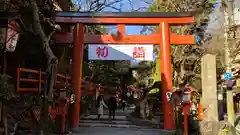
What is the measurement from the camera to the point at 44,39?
35.3 ft

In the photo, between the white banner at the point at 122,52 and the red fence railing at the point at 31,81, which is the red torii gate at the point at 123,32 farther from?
the red fence railing at the point at 31,81

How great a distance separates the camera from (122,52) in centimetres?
1692

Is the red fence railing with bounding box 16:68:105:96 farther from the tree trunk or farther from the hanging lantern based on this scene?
the tree trunk

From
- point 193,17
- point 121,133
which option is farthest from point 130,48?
point 121,133

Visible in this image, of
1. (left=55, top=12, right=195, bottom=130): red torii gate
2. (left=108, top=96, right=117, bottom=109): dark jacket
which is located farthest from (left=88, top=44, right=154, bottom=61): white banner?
(left=108, top=96, right=117, bottom=109): dark jacket

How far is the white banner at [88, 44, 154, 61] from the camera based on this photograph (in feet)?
55.5

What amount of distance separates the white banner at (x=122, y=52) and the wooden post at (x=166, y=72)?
84 centimetres

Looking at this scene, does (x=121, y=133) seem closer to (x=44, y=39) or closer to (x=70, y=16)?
(x=44, y=39)

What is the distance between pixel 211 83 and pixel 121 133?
4.60 m

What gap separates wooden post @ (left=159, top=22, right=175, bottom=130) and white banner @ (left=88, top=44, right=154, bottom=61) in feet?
2.76

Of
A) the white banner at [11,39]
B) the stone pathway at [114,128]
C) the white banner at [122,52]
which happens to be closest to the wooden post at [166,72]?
the stone pathway at [114,128]

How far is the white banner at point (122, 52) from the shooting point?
16.9 m

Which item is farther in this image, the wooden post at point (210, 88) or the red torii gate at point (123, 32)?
the red torii gate at point (123, 32)

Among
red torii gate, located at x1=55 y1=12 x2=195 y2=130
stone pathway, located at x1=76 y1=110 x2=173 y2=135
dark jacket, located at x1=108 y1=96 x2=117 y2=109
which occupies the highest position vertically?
red torii gate, located at x1=55 y1=12 x2=195 y2=130
